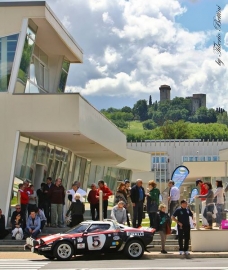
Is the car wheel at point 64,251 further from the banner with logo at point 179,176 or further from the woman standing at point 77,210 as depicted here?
the banner with logo at point 179,176

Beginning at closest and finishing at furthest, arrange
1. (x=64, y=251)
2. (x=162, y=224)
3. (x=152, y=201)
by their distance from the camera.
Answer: (x=64, y=251), (x=162, y=224), (x=152, y=201)

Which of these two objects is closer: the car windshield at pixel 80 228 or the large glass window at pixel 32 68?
the car windshield at pixel 80 228

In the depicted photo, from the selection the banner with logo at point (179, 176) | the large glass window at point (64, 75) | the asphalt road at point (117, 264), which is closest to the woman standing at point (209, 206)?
the asphalt road at point (117, 264)

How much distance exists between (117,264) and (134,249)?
5.52 feet

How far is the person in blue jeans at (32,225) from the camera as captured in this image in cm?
2298

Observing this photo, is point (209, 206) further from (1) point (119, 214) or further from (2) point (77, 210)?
(2) point (77, 210)

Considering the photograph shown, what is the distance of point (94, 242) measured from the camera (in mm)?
19984

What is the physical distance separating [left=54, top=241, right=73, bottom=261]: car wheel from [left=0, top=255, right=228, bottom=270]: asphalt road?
0.91ft

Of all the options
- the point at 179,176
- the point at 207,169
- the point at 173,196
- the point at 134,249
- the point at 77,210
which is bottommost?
the point at 134,249

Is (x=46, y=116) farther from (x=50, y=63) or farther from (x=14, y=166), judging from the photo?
(x=50, y=63)

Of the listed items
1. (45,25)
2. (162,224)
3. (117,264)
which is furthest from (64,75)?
(117,264)

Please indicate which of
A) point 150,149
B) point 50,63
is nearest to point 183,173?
point 50,63

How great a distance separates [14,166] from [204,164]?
103 feet

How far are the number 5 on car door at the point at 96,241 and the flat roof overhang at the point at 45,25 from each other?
937cm
